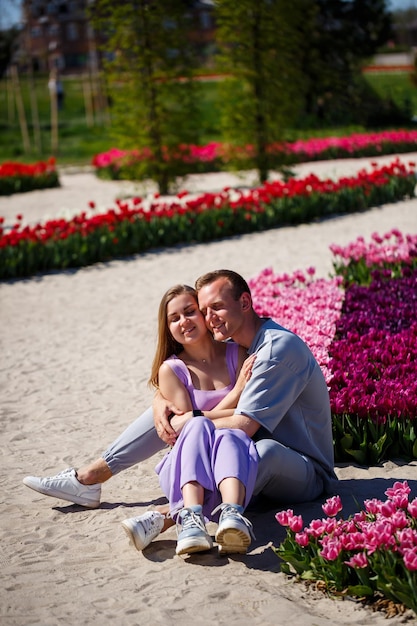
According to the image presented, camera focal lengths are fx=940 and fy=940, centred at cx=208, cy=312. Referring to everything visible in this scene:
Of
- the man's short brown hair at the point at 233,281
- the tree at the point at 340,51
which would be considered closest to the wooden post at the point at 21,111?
the tree at the point at 340,51

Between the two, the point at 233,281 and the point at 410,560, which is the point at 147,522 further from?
the point at 410,560

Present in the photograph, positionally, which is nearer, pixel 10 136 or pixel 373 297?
pixel 373 297

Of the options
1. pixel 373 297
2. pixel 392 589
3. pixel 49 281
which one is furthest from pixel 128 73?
pixel 392 589

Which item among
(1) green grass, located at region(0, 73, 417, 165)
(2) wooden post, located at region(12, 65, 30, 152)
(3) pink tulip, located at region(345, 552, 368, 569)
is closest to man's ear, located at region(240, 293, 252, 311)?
(3) pink tulip, located at region(345, 552, 368, 569)

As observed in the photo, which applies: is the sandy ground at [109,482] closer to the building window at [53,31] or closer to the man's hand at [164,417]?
the man's hand at [164,417]

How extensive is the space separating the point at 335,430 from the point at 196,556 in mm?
1284

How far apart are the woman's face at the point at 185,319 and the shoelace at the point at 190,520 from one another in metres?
0.87

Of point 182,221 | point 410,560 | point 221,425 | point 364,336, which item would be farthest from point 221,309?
point 182,221

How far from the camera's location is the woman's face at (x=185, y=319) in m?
4.26

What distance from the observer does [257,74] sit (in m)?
17.1

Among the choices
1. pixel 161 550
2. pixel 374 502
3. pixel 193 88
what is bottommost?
pixel 161 550

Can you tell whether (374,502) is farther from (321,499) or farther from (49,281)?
(49,281)

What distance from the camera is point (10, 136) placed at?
1345 inches

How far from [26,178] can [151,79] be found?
4.50 meters
